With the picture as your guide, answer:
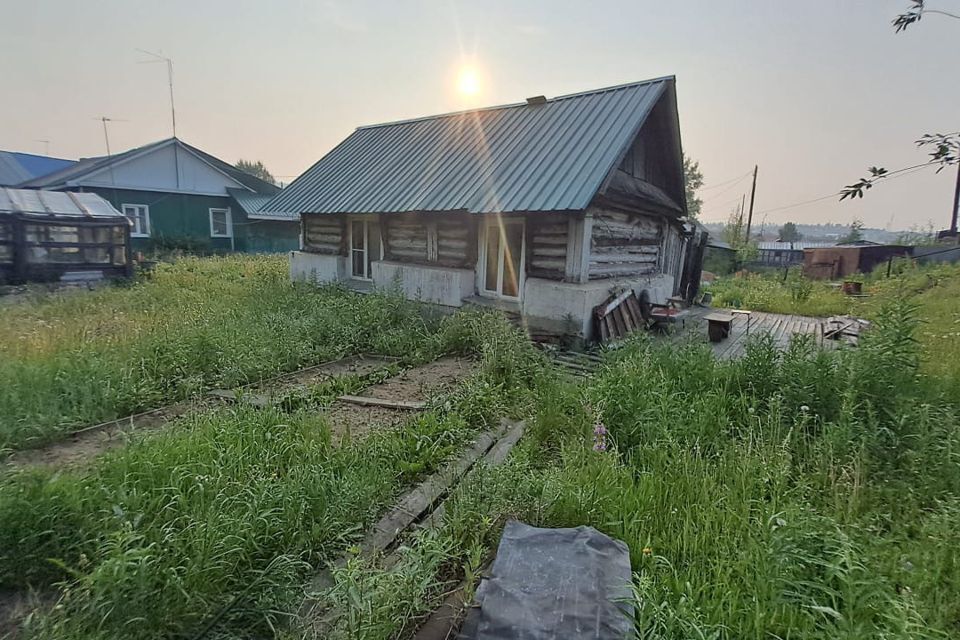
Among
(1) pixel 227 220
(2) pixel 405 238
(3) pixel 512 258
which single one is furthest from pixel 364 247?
(1) pixel 227 220

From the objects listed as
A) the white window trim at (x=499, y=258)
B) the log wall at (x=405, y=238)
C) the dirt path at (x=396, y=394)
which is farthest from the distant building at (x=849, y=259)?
the dirt path at (x=396, y=394)

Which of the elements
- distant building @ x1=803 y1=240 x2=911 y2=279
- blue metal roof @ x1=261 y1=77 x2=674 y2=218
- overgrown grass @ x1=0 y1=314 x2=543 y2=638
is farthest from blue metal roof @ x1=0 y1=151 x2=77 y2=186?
distant building @ x1=803 y1=240 x2=911 y2=279

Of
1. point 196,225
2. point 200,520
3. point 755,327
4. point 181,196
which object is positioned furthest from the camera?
point 196,225

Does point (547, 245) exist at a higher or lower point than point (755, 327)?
higher

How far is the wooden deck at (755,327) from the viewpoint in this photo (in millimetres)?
8467

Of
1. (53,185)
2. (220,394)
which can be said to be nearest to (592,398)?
(220,394)

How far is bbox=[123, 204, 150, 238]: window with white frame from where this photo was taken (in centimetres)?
1973

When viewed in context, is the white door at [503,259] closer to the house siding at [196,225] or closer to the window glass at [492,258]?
the window glass at [492,258]

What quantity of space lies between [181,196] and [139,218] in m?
2.16

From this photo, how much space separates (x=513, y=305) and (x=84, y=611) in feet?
25.0

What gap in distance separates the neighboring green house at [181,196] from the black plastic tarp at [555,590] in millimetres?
21217

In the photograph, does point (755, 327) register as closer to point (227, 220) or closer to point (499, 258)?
point (499, 258)

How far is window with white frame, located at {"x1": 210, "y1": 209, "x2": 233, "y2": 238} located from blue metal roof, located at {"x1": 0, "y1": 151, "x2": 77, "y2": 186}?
11.2m

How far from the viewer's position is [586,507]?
2.80 m
